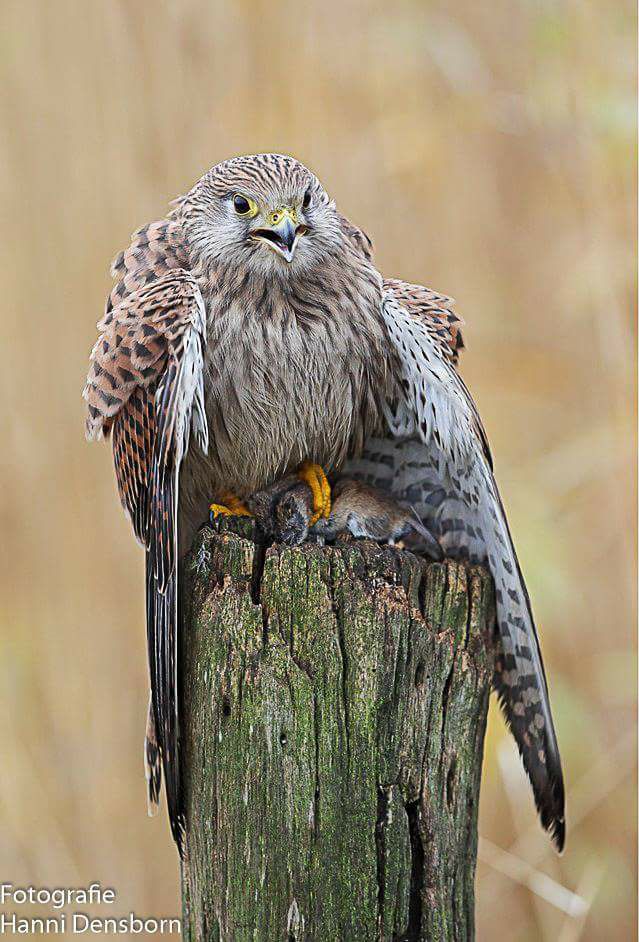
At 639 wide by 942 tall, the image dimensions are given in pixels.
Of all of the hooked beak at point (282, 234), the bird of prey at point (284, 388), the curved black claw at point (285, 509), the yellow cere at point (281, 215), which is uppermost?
the yellow cere at point (281, 215)

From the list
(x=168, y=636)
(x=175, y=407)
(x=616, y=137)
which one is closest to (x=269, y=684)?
(x=168, y=636)

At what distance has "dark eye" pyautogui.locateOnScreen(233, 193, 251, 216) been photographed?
2.52 meters

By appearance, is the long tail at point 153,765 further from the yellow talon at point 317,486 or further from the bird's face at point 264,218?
the bird's face at point 264,218

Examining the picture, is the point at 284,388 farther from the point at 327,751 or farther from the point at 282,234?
the point at 327,751

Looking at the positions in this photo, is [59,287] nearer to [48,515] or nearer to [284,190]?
[48,515]

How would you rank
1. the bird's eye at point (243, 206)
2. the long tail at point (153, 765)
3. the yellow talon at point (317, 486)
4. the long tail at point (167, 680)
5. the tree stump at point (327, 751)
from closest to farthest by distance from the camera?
the tree stump at point (327, 751)
the long tail at point (167, 680)
the long tail at point (153, 765)
the bird's eye at point (243, 206)
the yellow talon at point (317, 486)

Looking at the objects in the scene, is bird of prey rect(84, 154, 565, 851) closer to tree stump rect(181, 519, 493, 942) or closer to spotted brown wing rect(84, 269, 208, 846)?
spotted brown wing rect(84, 269, 208, 846)

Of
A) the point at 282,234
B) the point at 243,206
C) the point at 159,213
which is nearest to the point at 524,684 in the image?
the point at 282,234

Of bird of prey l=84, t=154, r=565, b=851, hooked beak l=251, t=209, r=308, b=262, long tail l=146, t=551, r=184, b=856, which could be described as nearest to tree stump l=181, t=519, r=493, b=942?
long tail l=146, t=551, r=184, b=856

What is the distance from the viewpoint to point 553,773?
2.46 m

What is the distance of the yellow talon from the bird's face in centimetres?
51

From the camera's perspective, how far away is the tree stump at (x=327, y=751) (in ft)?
6.62

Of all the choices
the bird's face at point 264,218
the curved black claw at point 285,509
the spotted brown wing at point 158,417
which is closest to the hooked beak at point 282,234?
the bird's face at point 264,218

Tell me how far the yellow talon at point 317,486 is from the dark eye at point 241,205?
0.64m
